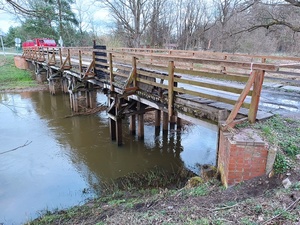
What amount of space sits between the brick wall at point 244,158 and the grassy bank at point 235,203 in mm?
123

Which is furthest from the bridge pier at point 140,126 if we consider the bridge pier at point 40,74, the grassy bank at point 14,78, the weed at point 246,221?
the bridge pier at point 40,74

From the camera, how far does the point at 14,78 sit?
21719mm

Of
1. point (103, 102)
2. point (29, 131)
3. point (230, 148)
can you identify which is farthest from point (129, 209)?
point (103, 102)

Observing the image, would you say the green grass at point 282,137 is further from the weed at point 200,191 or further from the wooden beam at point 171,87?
the wooden beam at point 171,87

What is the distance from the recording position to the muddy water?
5.54 meters

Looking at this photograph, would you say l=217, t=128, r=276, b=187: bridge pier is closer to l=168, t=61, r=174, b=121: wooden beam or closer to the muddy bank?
l=168, t=61, r=174, b=121: wooden beam

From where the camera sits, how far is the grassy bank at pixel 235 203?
8.20 ft

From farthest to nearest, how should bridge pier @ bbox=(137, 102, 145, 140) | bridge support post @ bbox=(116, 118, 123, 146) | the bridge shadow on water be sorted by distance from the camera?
bridge pier @ bbox=(137, 102, 145, 140) < bridge support post @ bbox=(116, 118, 123, 146) < the bridge shadow on water

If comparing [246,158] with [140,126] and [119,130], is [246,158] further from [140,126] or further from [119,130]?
[140,126]

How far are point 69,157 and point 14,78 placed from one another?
1809 centimetres

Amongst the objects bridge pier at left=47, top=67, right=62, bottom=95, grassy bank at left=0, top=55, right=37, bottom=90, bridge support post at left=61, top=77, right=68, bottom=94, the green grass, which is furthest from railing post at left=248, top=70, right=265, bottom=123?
grassy bank at left=0, top=55, right=37, bottom=90

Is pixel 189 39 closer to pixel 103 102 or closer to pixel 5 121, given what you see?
pixel 103 102

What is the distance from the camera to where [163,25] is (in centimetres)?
3253

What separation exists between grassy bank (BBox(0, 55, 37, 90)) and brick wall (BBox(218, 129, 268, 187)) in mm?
20090
